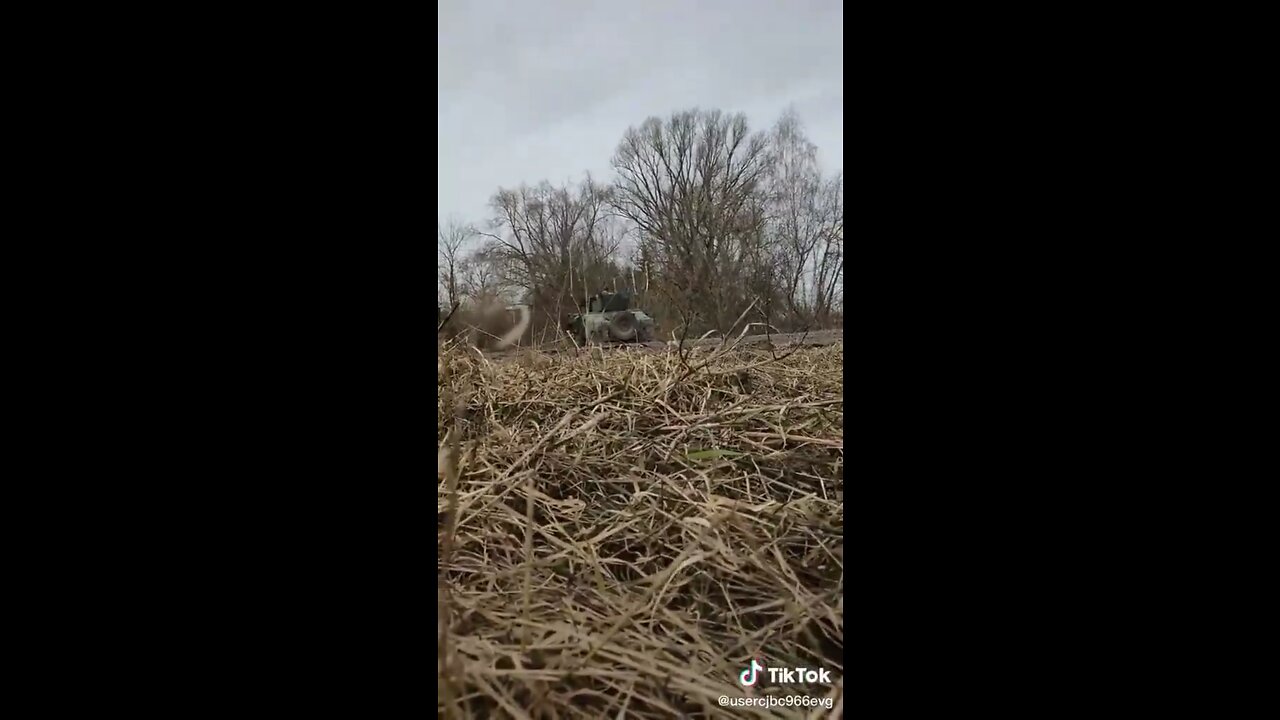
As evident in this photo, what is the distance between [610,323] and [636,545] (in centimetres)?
45

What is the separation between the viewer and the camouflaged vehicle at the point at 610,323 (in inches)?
38.3

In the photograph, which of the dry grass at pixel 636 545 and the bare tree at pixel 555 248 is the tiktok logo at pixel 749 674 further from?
the bare tree at pixel 555 248

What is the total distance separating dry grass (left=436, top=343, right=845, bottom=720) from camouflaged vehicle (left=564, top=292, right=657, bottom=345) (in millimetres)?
154

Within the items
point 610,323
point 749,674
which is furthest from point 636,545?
point 610,323

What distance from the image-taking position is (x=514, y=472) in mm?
709

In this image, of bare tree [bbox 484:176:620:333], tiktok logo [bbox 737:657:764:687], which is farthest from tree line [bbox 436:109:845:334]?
tiktok logo [bbox 737:657:764:687]

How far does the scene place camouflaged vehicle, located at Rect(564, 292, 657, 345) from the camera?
972 mm

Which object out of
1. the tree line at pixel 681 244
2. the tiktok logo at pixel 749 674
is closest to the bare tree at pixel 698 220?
the tree line at pixel 681 244

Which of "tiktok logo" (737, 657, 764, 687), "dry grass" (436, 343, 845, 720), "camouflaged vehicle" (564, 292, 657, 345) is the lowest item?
"tiktok logo" (737, 657, 764, 687)

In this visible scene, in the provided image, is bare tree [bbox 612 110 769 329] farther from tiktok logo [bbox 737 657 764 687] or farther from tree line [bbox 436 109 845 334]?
tiktok logo [bbox 737 657 764 687]

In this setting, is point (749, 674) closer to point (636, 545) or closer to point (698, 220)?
point (636, 545)

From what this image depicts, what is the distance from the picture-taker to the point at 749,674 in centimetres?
56
